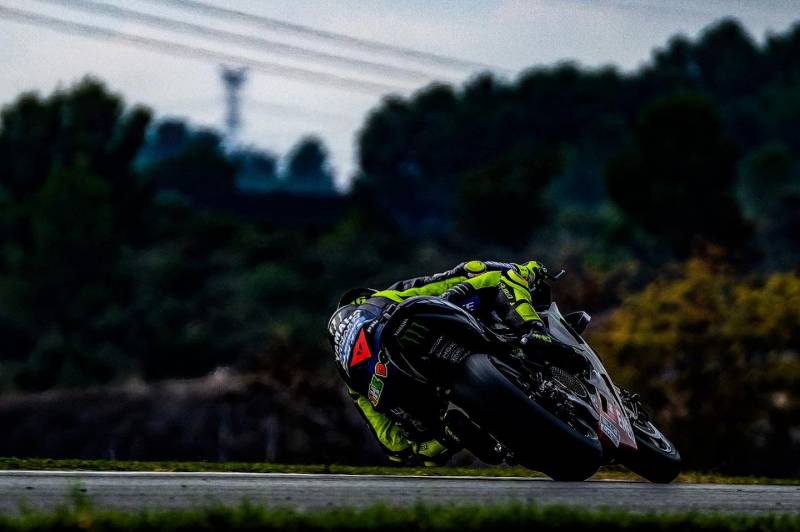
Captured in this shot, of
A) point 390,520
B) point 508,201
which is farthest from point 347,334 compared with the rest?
point 508,201

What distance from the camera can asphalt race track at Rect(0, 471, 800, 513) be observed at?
7414 millimetres

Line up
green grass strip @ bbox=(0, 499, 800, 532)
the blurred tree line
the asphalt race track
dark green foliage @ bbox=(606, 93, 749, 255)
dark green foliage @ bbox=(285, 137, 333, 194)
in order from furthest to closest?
dark green foliage @ bbox=(285, 137, 333, 194) → dark green foliage @ bbox=(606, 93, 749, 255) → the blurred tree line → the asphalt race track → green grass strip @ bbox=(0, 499, 800, 532)

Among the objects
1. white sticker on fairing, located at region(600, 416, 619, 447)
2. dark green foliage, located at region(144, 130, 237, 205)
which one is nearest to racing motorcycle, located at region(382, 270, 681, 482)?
white sticker on fairing, located at region(600, 416, 619, 447)

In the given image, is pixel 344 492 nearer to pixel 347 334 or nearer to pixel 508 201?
pixel 347 334

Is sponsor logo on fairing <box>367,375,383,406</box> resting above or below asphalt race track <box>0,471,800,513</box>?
above

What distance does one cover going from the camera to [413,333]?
925cm

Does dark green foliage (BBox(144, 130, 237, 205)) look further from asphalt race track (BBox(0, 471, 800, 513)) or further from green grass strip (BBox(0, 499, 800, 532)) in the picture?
green grass strip (BBox(0, 499, 800, 532))

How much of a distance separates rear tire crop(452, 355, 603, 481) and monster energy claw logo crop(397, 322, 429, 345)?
0.38 metres

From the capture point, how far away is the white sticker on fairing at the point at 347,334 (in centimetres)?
991

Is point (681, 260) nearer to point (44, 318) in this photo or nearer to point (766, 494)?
point (44, 318)

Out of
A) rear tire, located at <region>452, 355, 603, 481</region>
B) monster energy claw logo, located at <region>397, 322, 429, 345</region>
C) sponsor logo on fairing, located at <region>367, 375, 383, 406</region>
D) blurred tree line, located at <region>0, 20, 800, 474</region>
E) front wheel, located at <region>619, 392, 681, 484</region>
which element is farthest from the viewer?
blurred tree line, located at <region>0, 20, 800, 474</region>

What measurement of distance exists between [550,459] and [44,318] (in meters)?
51.2

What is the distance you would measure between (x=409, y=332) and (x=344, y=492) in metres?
1.51

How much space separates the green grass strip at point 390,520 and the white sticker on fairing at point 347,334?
2.96 metres
